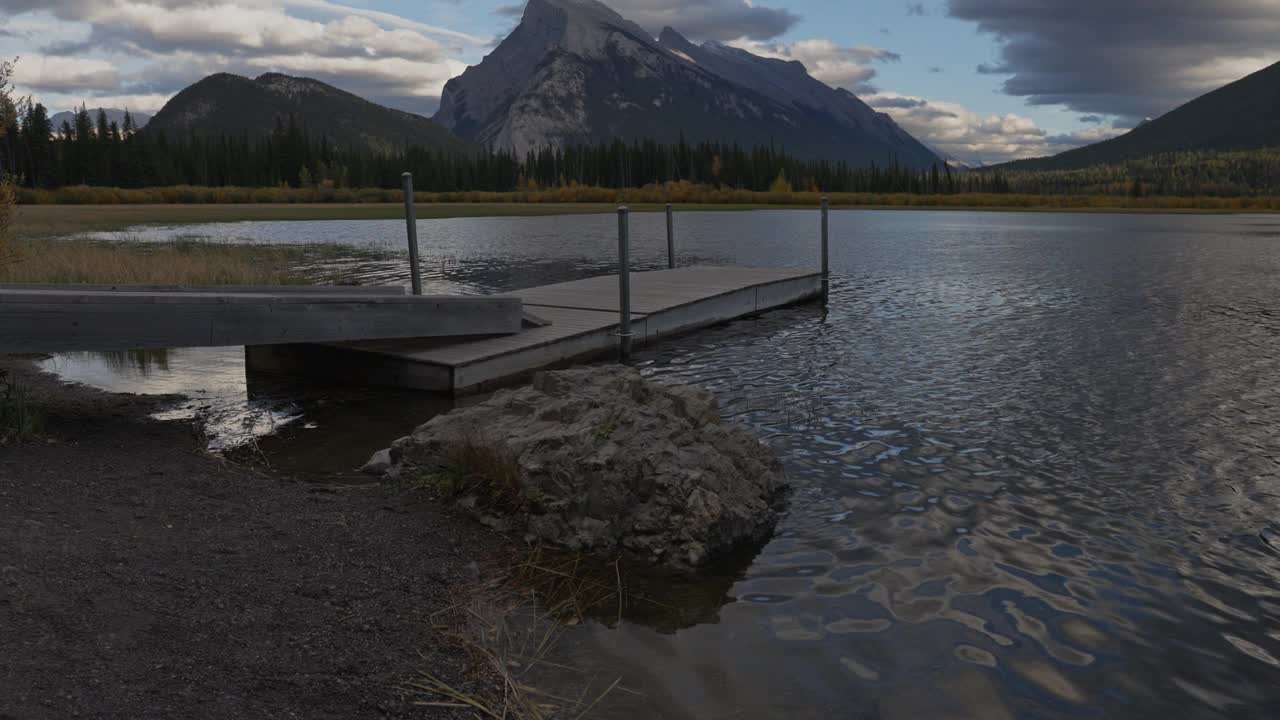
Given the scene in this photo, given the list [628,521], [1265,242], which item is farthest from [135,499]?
[1265,242]

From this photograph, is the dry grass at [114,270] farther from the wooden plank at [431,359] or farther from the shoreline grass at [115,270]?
the wooden plank at [431,359]

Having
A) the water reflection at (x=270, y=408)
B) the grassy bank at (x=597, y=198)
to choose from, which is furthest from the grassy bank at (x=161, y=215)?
the water reflection at (x=270, y=408)

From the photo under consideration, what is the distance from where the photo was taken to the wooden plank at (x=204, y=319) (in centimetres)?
820

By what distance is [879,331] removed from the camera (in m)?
16.7

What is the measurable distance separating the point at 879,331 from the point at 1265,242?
3592cm

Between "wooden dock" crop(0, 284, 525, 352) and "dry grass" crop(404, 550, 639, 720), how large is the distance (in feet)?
16.4

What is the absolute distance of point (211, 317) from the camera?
9156 mm

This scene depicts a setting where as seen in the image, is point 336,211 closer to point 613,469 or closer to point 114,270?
point 114,270

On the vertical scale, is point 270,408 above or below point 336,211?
below

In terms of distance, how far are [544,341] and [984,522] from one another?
7198mm

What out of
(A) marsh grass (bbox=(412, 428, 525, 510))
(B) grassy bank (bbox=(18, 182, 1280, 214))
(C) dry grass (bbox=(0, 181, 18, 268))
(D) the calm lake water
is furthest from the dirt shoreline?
(B) grassy bank (bbox=(18, 182, 1280, 214))

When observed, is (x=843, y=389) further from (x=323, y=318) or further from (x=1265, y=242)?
(x=1265, y=242)

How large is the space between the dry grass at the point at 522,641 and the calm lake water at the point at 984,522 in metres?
0.15

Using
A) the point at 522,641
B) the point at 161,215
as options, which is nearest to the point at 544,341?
the point at 522,641
